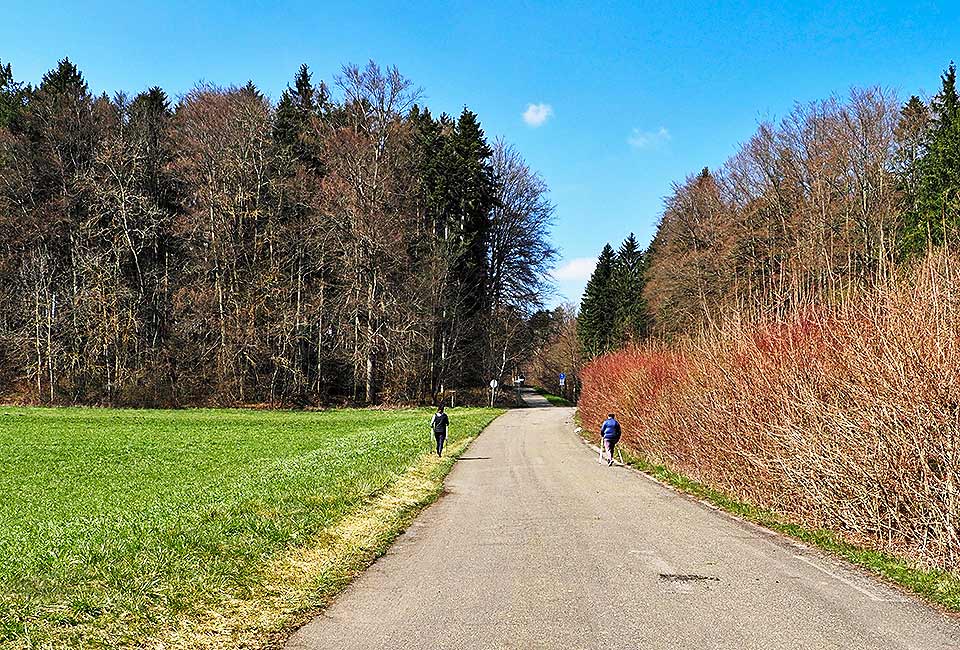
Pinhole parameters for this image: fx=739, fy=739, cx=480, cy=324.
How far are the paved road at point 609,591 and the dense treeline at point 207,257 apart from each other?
35143 mm

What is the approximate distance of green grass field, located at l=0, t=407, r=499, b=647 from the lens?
6547 millimetres

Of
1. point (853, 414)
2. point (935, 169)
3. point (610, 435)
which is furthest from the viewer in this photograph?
point (935, 169)

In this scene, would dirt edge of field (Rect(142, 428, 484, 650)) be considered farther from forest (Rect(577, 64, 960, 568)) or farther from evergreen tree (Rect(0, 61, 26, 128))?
evergreen tree (Rect(0, 61, 26, 128))

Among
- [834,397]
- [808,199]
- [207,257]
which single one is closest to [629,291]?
[808,199]

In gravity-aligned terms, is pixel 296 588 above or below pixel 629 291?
below

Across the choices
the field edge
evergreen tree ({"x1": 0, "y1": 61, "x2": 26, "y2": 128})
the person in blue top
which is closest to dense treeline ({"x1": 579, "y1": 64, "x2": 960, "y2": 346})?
the person in blue top

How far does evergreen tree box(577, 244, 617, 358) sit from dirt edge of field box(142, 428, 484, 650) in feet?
202

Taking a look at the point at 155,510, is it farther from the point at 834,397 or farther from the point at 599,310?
the point at 599,310

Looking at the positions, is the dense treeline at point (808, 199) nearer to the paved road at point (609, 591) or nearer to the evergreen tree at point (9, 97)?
A: the paved road at point (609, 591)

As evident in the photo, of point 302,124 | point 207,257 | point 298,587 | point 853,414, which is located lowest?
point 298,587

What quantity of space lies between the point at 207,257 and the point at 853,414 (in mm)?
42223

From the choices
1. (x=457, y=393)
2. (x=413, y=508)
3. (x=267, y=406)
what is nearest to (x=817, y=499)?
(x=413, y=508)

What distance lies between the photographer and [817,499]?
10922 millimetres

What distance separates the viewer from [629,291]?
72500 millimetres
